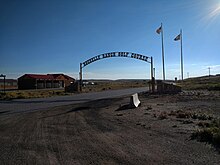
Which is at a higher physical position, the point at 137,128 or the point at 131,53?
the point at 131,53

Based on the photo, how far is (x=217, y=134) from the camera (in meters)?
7.57

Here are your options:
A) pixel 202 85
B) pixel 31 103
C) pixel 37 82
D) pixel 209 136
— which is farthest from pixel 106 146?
pixel 37 82

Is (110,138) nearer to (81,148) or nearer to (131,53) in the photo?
(81,148)

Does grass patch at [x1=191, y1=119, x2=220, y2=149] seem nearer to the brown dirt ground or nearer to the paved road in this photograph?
the brown dirt ground

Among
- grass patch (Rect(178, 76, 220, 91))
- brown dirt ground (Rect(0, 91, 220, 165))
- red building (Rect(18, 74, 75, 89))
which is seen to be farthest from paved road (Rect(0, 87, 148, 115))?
red building (Rect(18, 74, 75, 89))

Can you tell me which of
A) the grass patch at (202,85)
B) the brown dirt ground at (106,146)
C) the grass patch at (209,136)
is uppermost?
the grass patch at (202,85)

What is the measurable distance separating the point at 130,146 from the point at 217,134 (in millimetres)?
2608

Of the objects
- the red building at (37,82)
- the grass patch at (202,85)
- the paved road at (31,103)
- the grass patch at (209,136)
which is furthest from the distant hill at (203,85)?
the red building at (37,82)

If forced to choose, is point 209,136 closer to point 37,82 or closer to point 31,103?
point 31,103

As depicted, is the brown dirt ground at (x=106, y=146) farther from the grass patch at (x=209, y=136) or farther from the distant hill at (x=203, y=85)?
the distant hill at (x=203, y=85)

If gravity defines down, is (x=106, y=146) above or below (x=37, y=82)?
below

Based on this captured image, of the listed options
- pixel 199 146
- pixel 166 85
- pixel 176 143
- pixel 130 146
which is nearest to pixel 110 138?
pixel 130 146

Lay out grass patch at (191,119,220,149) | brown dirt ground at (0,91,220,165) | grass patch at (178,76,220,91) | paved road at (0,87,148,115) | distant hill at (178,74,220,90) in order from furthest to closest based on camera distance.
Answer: distant hill at (178,74,220,90), grass patch at (178,76,220,91), paved road at (0,87,148,115), grass patch at (191,119,220,149), brown dirt ground at (0,91,220,165)

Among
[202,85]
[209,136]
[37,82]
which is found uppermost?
[37,82]
